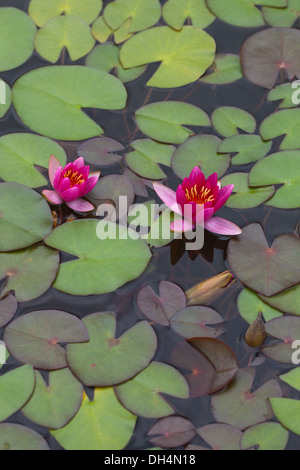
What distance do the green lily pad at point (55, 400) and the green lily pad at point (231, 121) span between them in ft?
5.52

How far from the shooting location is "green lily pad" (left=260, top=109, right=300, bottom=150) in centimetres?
343

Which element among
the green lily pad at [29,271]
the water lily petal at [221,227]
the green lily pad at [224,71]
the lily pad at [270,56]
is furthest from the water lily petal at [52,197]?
the lily pad at [270,56]

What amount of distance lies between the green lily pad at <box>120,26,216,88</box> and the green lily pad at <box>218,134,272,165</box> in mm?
559

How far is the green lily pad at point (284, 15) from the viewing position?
13.1 feet

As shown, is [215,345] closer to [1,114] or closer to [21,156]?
[21,156]

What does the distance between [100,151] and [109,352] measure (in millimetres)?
1204

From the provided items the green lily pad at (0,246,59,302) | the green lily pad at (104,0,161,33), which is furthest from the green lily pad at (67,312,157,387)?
the green lily pad at (104,0,161,33)

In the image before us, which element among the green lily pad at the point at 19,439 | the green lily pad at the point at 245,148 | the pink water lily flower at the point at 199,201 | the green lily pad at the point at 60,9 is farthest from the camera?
the green lily pad at the point at 60,9

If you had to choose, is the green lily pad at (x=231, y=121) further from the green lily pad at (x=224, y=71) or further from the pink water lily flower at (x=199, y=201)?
the pink water lily flower at (x=199, y=201)

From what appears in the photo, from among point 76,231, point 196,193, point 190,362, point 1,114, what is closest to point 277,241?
point 196,193

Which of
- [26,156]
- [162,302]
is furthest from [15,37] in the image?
[162,302]

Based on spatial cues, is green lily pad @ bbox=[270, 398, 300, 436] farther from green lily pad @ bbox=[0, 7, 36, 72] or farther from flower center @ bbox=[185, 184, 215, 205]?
green lily pad @ bbox=[0, 7, 36, 72]

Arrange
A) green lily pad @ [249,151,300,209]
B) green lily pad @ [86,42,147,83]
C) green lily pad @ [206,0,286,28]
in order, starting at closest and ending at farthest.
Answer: green lily pad @ [249,151,300,209]
green lily pad @ [86,42,147,83]
green lily pad @ [206,0,286,28]

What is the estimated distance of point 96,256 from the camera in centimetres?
293
